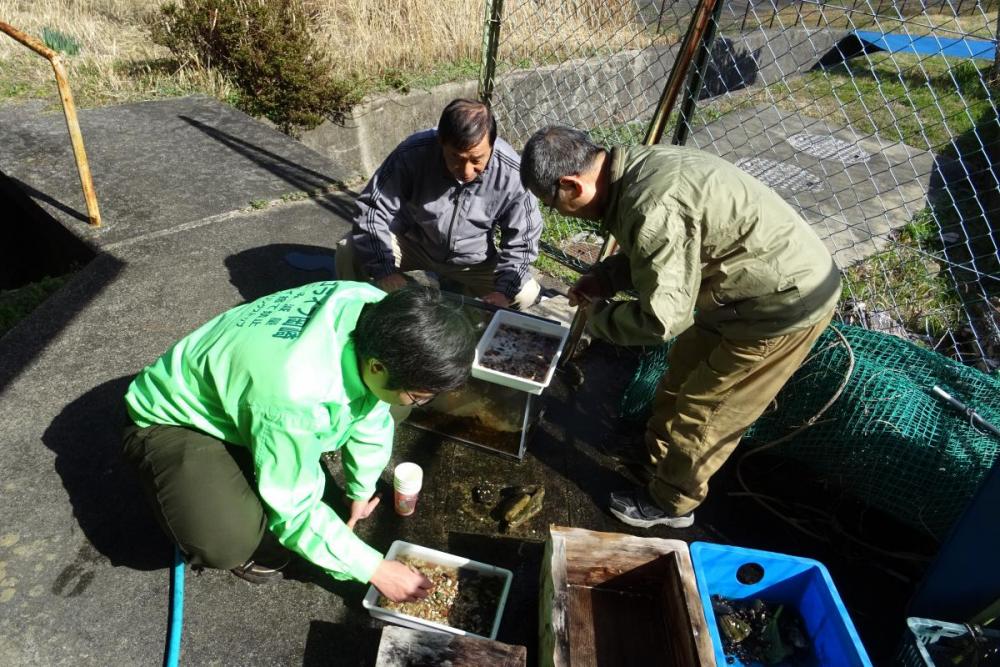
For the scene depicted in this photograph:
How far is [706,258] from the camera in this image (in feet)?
7.85

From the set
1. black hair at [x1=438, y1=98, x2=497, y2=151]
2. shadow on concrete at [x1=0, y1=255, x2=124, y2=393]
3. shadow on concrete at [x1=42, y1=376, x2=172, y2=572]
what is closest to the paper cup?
shadow on concrete at [x1=42, y1=376, x2=172, y2=572]

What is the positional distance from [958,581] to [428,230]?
2.93 metres

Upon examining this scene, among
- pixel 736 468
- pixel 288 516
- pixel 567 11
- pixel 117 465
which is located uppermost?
pixel 567 11

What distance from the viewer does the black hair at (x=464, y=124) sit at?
10.2 ft

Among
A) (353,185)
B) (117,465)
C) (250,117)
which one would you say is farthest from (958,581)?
(250,117)

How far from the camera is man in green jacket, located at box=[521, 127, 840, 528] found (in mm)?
2262

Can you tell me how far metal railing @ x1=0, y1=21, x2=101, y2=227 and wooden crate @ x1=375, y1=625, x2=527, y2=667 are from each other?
3.50 meters

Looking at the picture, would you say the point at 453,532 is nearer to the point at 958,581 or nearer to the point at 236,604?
the point at 236,604

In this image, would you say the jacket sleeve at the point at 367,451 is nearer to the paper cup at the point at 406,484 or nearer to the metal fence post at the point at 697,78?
the paper cup at the point at 406,484

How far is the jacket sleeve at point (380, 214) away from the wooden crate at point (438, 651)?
2.06 metres

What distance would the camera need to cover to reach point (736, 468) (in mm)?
3344

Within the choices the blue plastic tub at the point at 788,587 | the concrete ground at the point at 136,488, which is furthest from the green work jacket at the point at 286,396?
the blue plastic tub at the point at 788,587

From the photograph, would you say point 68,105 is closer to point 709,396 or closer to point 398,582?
point 398,582

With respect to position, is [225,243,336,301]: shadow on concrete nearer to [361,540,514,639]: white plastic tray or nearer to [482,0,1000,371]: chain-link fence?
[482,0,1000,371]: chain-link fence
